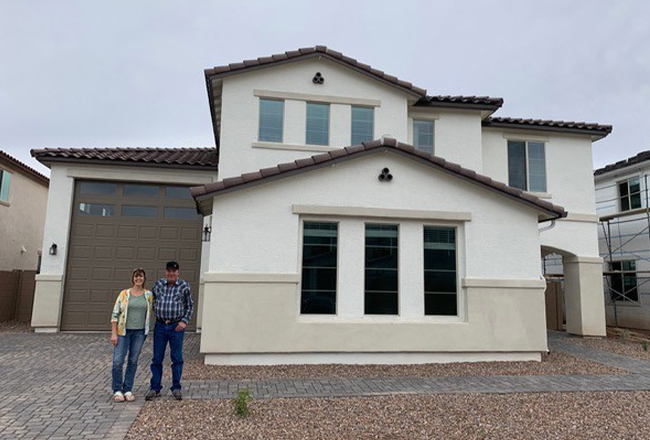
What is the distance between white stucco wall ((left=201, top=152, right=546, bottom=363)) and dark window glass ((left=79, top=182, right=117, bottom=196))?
606 cm

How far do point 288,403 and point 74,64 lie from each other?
1673 centimetres

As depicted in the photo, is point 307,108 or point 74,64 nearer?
point 307,108

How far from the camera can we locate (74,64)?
54.6 ft

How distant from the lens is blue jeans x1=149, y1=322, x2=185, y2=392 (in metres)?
5.88

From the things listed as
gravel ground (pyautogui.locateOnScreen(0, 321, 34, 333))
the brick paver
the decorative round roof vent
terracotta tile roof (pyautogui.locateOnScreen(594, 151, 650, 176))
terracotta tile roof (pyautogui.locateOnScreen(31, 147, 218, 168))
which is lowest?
gravel ground (pyautogui.locateOnScreen(0, 321, 34, 333))

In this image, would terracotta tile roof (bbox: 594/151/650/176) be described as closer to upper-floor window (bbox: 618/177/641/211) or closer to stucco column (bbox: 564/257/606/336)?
upper-floor window (bbox: 618/177/641/211)

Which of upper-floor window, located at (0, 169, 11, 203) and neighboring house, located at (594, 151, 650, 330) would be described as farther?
upper-floor window, located at (0, 169, 11, 203)

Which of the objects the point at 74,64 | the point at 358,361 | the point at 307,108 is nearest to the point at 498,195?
the point at 358,361

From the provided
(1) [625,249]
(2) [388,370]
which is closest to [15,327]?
(2) [388,370]

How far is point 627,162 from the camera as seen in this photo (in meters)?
16.6

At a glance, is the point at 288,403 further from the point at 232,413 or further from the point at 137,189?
the point at 137,189

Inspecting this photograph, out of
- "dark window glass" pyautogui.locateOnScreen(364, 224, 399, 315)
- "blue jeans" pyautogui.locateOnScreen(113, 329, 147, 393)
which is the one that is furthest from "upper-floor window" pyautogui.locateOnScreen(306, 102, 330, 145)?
"blue jeans" pyautogui.locateOnScreen(113, 329, 147, 393)

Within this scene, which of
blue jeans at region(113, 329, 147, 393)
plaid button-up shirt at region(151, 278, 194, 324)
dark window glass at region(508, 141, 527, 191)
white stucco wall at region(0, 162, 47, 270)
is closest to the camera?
blue jeans at region(113, 329, 147, 393)

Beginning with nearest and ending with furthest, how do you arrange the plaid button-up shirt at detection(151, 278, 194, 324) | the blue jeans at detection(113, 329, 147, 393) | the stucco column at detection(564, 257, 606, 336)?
the blue jeans at detection(113, 329, 147, 393) < the plaid button-up shirt at detection(151, 278, 194, 324) < the stucco column at detection(564, 257, 606, 336)
